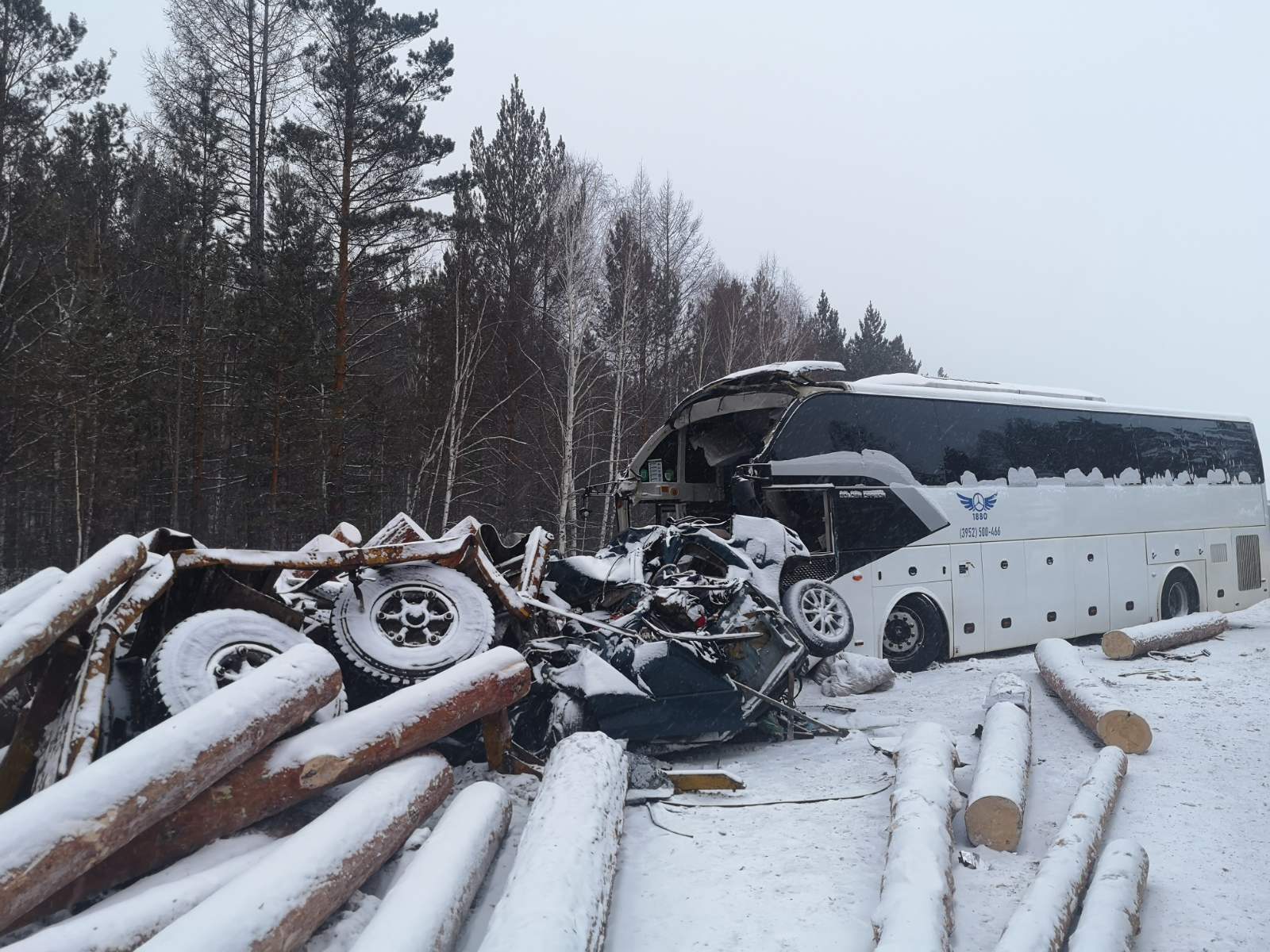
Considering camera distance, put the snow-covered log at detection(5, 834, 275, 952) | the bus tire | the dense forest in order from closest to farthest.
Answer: the snow-covered log at detection(5, 834, 275, 952), the bus tire, the dense forest

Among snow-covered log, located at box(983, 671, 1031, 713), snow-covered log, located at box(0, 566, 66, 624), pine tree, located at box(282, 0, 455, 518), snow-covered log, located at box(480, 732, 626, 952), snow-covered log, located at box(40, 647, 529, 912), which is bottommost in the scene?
snow-covered log, located at box(983, 671, 1031, 713)

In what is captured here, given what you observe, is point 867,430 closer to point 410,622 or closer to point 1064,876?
point 410,622

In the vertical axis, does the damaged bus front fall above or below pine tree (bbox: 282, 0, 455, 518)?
below

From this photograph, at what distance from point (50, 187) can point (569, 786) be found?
21.4 metres

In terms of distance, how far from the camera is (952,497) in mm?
9812

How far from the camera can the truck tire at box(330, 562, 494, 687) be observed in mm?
5355

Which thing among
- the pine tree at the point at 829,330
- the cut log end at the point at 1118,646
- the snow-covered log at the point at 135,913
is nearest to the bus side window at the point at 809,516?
the cut log end at the point at 1118,646

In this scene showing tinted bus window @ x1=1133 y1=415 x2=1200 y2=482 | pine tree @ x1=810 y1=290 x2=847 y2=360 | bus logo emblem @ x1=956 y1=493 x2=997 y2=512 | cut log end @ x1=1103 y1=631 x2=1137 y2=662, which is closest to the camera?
cut log end @ x1=1103 y1=631 x2=1137 y2=662

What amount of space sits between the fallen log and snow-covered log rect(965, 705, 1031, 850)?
0.46 meters

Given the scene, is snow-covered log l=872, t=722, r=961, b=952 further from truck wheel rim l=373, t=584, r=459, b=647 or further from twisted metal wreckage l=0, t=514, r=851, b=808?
truck wheel rim l=373, t=584, r=459, b=647

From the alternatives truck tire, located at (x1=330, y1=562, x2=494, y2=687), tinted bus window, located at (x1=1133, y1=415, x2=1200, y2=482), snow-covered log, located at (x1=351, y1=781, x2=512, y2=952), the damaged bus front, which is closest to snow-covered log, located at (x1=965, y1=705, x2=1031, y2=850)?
snow-covered log, located at (x1=351, y1=781, x2=512, y2=952)

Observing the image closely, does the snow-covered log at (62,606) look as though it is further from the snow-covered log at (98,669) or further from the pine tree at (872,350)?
the pine tree at (872,350)

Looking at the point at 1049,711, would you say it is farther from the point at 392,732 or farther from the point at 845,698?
the point at 392,732

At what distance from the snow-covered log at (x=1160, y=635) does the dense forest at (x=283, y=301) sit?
8.67m
